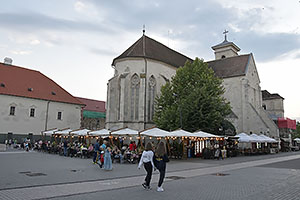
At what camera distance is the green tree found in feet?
86.8

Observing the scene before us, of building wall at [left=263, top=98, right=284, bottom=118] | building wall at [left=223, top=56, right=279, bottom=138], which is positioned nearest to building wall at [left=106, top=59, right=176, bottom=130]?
building wall at [left=223, top=56, right=279, bottom=138]

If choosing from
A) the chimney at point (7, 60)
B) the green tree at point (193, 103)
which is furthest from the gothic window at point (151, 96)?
the chimney at point (7, 60)

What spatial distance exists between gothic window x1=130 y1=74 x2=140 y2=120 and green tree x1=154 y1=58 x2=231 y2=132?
5.18 metres

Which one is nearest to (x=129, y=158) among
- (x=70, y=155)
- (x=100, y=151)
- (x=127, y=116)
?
(x=100, y=151)

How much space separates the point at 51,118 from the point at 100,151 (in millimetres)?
28590

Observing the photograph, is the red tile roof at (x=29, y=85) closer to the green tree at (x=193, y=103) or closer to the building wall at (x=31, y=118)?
the building wall at (x=31, y=118)

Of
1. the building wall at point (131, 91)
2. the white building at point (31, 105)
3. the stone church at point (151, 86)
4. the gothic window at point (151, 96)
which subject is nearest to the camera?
the building wall at point (131, 91)

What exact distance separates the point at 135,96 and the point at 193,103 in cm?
1134

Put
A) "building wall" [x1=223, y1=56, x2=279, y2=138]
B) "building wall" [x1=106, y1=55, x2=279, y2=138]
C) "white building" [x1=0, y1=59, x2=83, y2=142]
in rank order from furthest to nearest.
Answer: "building wall" [x1=223, y1=56, x2=279, y2=138] < "white building" [x1=0, y1=59, x2=83, y2=142] < "building wall" [x1=106, y1=55, x2=279, y2=138]

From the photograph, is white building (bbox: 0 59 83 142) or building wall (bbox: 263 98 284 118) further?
building wall (bbox: 263 98 284 118)

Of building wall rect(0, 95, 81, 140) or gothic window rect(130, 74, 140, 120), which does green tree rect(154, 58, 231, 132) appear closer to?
gothic window rect(130, 74, 140, 120)

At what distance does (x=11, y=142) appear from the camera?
3622 cm

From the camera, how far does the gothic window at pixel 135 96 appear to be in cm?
3491

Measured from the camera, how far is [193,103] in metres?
26.3
